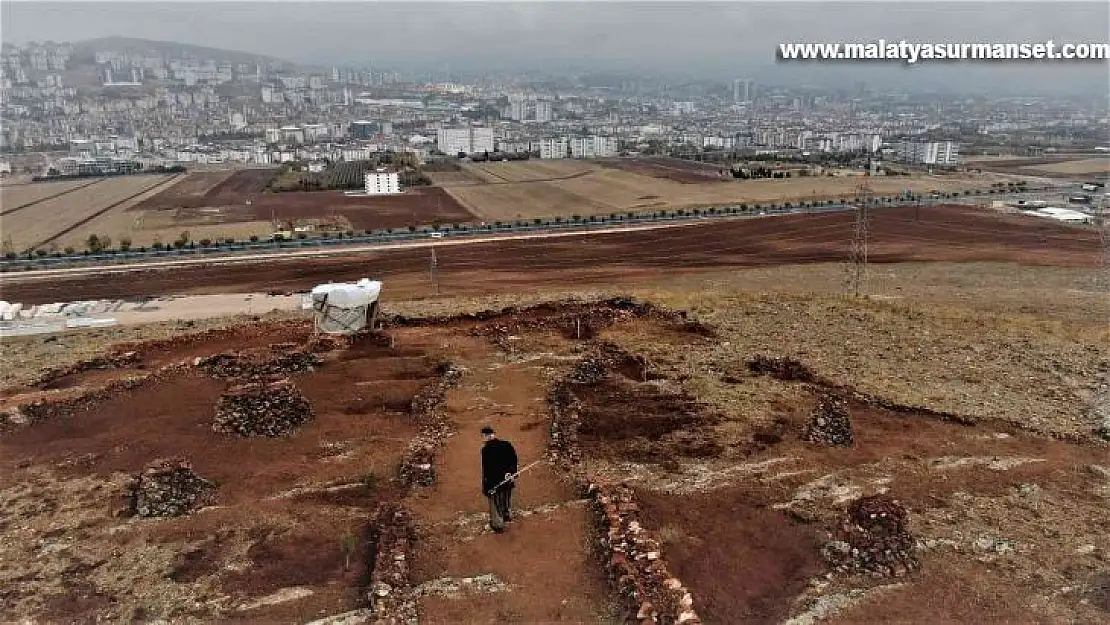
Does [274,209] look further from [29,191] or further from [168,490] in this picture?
[168,490]

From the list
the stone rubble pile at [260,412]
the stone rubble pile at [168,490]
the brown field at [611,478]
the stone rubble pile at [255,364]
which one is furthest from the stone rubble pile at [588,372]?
the stone rubble pile at [168,490]

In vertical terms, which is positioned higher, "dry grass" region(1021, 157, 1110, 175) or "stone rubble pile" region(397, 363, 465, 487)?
"dry grass" region(1021, 157, 1110, 175)

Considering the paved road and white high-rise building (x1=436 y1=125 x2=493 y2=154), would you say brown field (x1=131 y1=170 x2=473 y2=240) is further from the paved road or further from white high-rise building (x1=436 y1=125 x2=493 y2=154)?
white high-rise building (x1=436 y1=125 x2=493 y2=154)

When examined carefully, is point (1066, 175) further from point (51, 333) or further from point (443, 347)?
point (51, 333)

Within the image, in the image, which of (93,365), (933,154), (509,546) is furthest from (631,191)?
(509,546)

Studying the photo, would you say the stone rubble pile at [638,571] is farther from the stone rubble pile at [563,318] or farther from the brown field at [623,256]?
the brown field at [623,256]

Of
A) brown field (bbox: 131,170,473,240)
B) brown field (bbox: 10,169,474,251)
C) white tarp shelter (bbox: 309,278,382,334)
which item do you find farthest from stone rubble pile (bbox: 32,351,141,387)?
brown field (bbox: 131,170,473,240)
